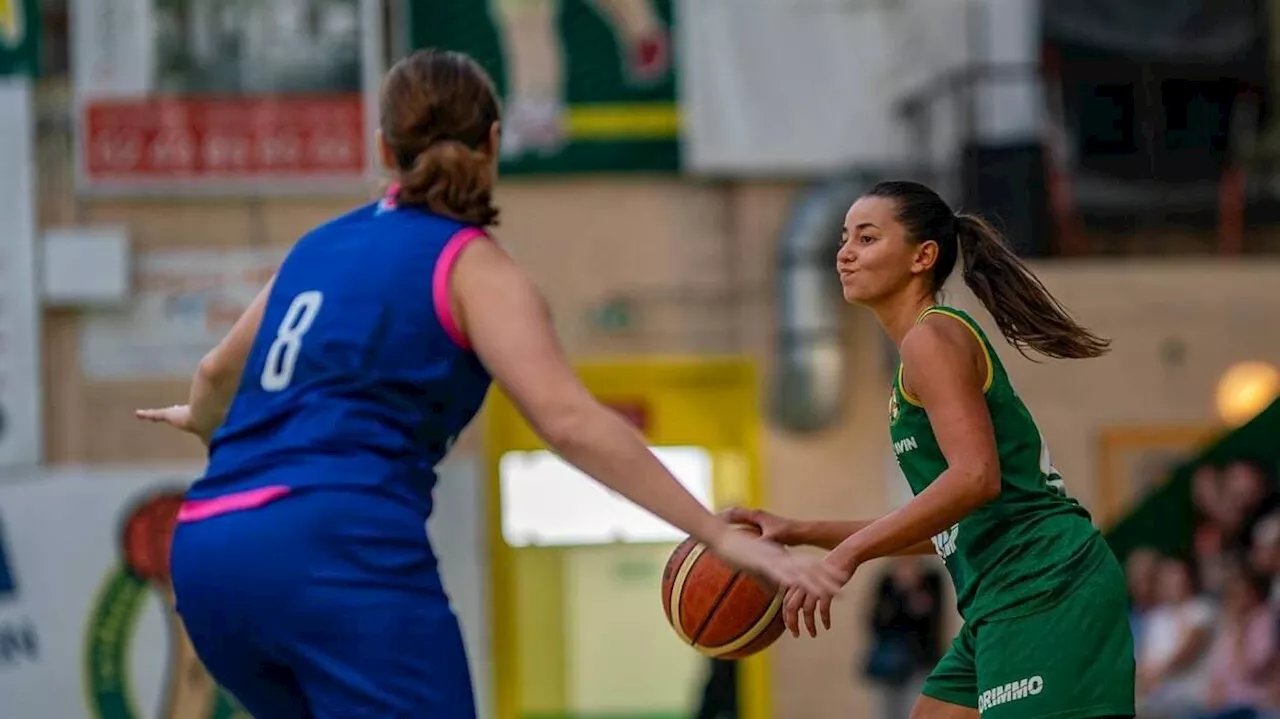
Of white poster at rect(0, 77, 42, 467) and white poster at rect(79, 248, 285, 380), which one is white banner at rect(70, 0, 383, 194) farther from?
white poster at rect(79, 248, 285, 380)

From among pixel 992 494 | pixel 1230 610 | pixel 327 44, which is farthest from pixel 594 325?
pixel 992 494

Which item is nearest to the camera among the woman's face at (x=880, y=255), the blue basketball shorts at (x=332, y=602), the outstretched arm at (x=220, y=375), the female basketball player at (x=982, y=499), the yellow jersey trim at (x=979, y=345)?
the blue basketball shorts at (x=332, y=602)

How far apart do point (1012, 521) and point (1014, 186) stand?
9.15 m

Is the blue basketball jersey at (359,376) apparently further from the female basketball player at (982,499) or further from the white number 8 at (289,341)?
the female basketball player at (982,499)

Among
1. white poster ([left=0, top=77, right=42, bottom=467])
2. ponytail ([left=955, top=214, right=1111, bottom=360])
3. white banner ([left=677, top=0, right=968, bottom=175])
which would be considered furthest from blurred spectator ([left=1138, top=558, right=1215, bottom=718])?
white poster ([left=0, top=77, right=42, bottom=467])

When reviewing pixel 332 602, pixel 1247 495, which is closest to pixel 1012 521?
pixel 332 602

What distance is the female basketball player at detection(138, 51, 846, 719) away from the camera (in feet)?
10.6

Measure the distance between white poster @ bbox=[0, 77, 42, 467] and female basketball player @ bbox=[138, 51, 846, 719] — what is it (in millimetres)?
11512

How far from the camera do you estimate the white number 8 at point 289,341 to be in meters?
3.38

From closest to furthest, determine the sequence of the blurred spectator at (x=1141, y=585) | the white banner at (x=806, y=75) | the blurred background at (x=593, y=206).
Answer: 1. the blurred spectator at (x=1141, y=585)
2. the blurred background at (x=593, y=206)
3. the white banner at (x=806, y=75)

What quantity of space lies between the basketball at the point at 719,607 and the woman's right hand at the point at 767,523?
32 mm

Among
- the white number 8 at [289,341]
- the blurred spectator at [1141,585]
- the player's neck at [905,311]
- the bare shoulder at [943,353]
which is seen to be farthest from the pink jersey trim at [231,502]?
the blurred spectator at [1141,585]

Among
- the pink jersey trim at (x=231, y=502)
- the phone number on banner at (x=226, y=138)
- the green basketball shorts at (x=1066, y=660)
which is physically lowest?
the green basketball shorts at (x=1066, y=660)

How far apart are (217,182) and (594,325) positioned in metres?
2.96
